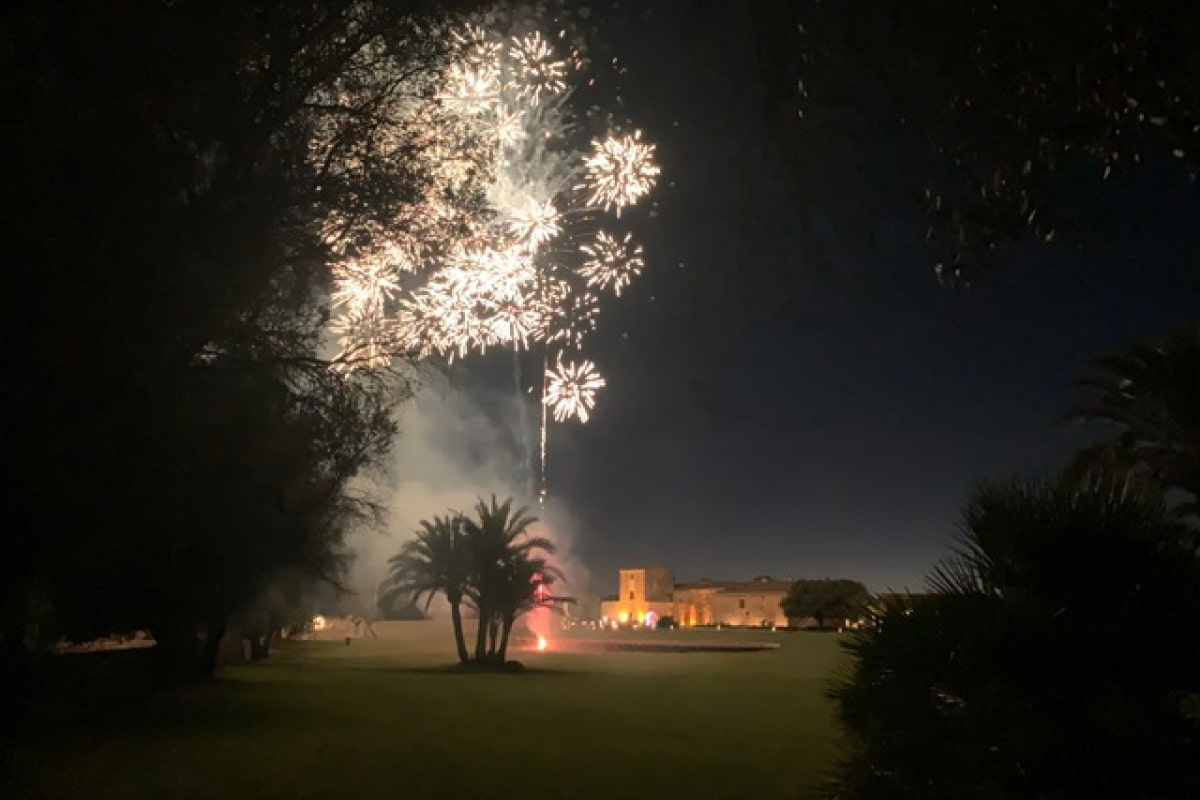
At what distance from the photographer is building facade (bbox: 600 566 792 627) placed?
154000 mm

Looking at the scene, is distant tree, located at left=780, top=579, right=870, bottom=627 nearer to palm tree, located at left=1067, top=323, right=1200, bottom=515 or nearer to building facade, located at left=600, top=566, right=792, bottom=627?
building facade, located at left=600, top=566, right=792, bottom=627

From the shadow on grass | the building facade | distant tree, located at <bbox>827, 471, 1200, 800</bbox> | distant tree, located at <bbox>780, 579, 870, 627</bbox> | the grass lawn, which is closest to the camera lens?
distant tree, located at <bbox>827, 471, 1200, 800</bbox>

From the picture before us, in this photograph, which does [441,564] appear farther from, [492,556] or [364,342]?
[364,342]

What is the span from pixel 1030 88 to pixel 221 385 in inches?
422

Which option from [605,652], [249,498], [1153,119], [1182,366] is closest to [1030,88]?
[1153,119]

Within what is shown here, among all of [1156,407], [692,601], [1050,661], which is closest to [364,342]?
[1050,661]

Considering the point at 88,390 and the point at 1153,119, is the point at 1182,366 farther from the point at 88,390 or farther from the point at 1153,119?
the point at 88,390

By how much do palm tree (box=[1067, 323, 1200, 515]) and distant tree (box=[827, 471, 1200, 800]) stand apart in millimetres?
10240

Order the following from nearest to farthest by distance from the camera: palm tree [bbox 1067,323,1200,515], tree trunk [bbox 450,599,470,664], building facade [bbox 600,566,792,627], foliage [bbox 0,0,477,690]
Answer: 1. foliage [bbox 0,0,477,690]
2. palm tree [bbox 1067,323,1200,515]
3. tree trunk [bbox 450,599,470,664]
4. building facade [bbox 600,566,792,627]

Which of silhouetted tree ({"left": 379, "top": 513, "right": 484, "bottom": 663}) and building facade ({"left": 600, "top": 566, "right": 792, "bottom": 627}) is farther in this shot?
building facade ({"left": 600, "top": 566, "right": 792, "bottom": 627})

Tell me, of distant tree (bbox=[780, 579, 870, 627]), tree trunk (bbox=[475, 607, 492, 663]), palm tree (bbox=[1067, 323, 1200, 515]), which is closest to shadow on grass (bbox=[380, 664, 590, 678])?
tree trunk (bbox=[475, 607, 492, 663])

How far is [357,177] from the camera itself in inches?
548

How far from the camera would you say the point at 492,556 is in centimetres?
4062

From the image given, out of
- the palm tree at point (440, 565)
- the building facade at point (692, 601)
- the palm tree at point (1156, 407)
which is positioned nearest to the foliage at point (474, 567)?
the palm tree at point (440, 565)
